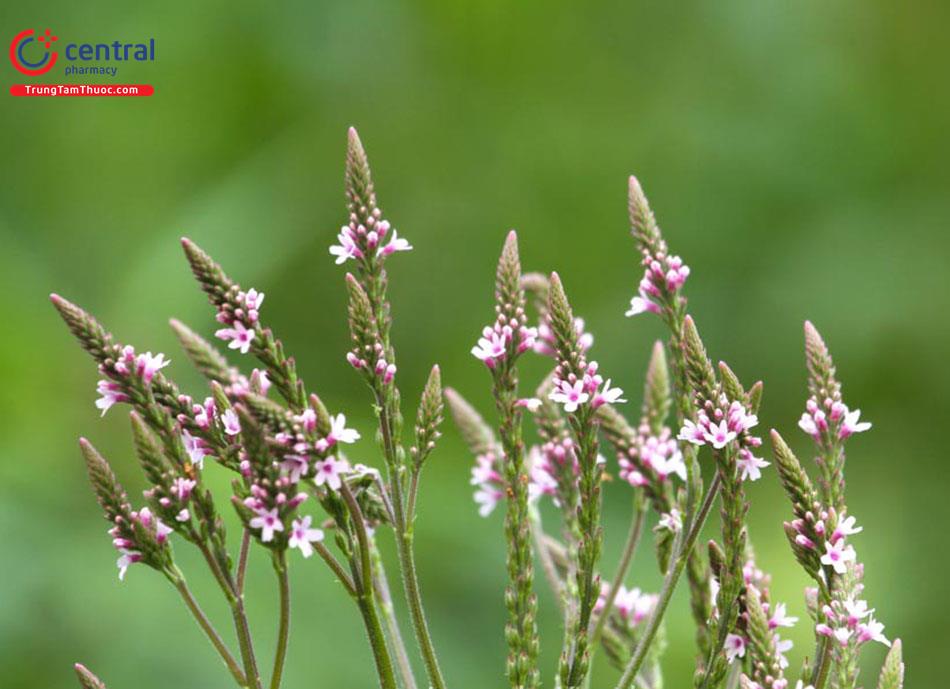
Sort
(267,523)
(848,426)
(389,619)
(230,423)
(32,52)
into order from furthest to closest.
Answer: (32,52) → (389,619) → (848,426) → (230,423) → (267,523)

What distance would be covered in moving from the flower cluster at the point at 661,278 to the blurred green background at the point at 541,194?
9.93 ft

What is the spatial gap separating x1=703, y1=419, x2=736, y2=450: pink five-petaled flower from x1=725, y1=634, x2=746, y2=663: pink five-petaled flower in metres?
0.36

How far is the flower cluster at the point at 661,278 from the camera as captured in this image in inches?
85.5

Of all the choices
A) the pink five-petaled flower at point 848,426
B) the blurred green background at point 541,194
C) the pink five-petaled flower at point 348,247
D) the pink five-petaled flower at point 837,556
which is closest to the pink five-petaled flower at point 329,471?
the pink five-petaled flower at point 348,247

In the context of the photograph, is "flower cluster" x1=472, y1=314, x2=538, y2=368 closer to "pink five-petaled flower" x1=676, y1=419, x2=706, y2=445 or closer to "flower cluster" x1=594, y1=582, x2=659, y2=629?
"pink five-petaled flower" x1=676, y1=419, x2=706, y2=445

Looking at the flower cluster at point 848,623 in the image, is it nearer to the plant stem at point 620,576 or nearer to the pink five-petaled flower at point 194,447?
the plant stem at point 620,576

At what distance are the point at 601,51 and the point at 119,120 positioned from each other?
2717mm

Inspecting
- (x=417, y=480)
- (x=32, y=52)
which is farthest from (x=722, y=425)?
(x=32, y=52)

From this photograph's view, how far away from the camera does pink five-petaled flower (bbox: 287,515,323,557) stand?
1723 mm

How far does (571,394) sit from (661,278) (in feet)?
1.31

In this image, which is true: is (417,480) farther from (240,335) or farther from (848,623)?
(848,623)

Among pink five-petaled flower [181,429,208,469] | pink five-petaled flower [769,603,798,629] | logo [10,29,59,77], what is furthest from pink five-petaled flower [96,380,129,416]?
logo [10,29,59,77]

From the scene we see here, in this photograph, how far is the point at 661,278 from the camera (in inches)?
86.1

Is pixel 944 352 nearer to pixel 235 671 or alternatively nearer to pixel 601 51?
pixel 601 51
